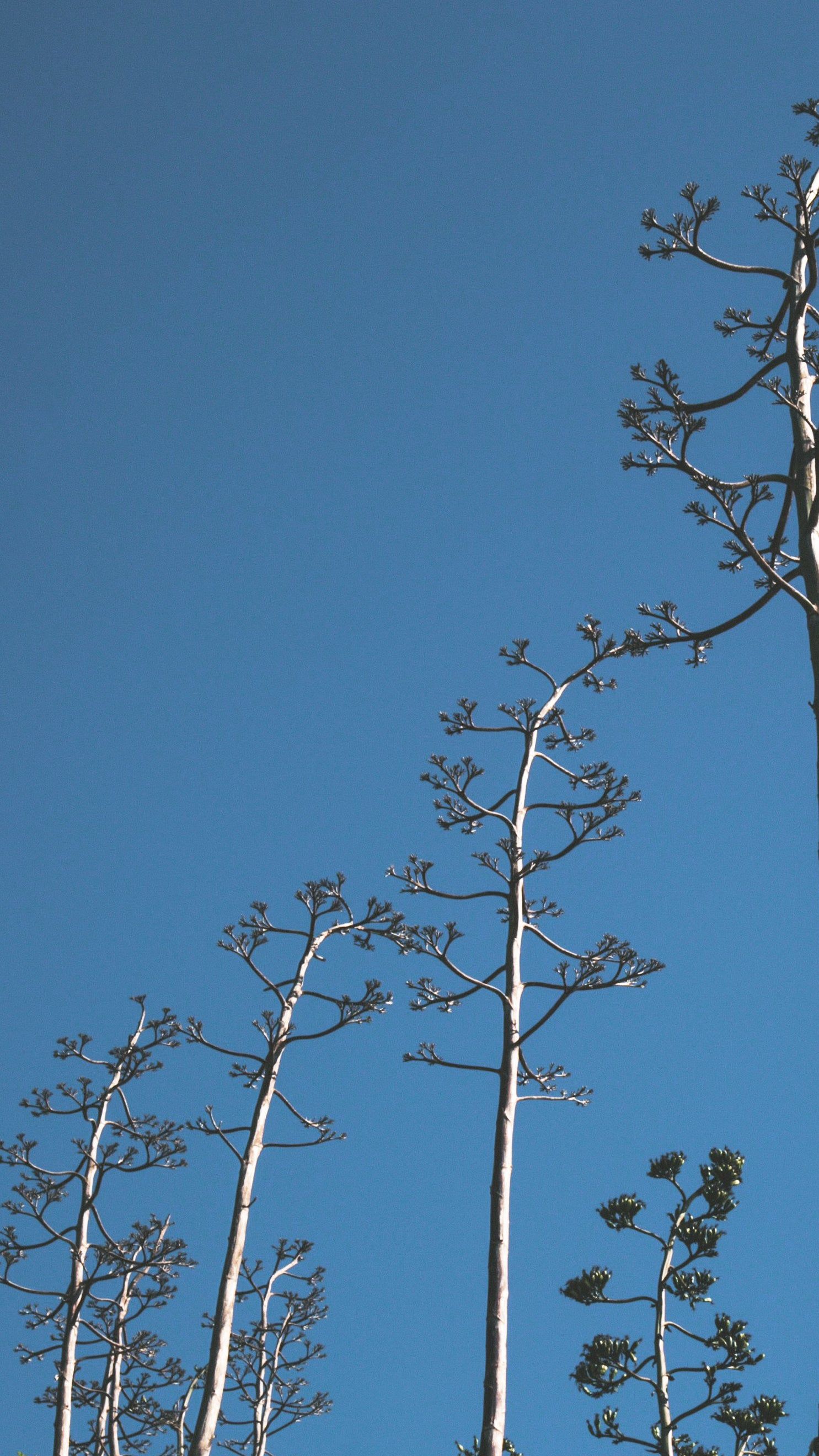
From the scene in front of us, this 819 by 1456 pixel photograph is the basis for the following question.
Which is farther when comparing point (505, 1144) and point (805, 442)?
point (505, 1144)

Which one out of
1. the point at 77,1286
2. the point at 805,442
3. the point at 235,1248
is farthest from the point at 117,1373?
the point at 805,442

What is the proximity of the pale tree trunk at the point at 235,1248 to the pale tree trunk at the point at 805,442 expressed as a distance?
16.4 feet

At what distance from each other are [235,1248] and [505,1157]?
1.84 m

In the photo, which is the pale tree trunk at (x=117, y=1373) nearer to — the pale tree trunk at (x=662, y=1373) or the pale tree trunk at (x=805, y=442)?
the pale tree trunk at (x=662, y=1373)

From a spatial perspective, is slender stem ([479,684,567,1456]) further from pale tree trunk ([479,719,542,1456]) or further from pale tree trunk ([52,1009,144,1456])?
pale tree trunk ([52,1009,144,1456])

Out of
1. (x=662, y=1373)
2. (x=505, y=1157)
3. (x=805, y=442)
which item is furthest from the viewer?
(x=662, y=1373)

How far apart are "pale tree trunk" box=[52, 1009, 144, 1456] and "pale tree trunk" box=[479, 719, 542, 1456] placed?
174 inches

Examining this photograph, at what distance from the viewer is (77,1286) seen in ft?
35.2

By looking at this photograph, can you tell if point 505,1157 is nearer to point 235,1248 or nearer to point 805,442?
point 235,1248

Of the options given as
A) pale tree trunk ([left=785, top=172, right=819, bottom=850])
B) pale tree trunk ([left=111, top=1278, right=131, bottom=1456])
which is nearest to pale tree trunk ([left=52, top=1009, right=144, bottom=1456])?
pale tree trunk ([left=111, top=1278, right=131, bottom=1456])

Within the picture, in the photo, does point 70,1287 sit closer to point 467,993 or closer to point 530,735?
point 467,993

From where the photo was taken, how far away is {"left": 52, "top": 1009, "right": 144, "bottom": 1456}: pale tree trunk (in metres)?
A: 10.2

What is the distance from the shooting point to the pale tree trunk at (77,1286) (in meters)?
10.2

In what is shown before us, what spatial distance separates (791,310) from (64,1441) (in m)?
9.30
